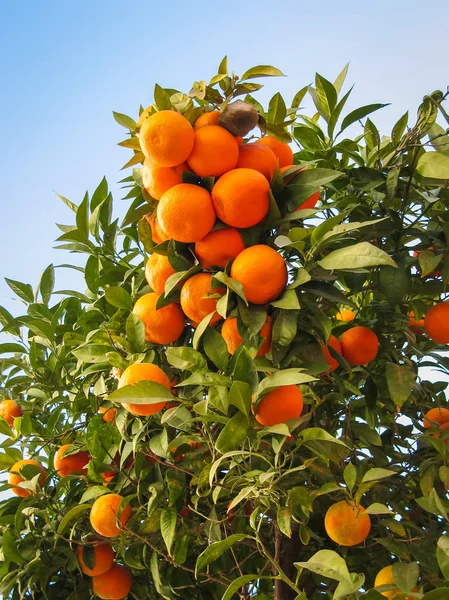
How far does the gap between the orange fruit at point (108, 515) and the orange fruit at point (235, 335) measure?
1.49ft

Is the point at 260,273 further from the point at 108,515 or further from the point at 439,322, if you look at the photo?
the point at 108,515

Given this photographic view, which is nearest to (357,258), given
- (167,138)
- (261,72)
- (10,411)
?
(167,138)

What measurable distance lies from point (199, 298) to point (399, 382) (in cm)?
46

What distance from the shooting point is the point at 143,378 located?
114 cm

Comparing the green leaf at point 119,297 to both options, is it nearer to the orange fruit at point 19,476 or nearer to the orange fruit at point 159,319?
the orange fruit at point 159,319

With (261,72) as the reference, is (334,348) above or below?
below

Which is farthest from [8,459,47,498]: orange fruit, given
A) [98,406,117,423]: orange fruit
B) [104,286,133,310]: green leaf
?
[104,286,133,310]: green leaf

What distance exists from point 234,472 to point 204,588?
2.06 feet

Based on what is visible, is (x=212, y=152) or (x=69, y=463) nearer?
(x=212, y=152)

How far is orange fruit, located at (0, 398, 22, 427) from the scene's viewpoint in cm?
183

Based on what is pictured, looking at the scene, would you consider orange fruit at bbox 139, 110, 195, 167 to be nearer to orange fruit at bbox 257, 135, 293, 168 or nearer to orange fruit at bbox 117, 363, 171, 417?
orange fruit at bbox 257, 135, 293, 168

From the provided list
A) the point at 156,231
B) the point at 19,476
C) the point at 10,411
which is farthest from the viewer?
the point at 10,411

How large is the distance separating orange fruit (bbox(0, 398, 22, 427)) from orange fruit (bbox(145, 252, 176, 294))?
2.60 ft

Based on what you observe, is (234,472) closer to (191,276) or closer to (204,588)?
(191,276)
